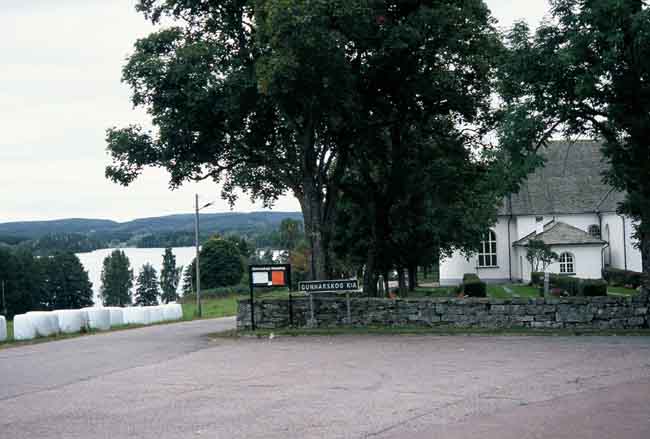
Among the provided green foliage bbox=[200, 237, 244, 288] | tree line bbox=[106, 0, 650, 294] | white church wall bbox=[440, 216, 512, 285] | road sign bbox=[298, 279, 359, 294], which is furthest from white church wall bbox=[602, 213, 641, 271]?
green foliage bbox=[200, 237, 244, 288]

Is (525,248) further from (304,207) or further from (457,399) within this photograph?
(457,399)

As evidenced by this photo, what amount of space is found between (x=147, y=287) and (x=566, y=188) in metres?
95.0

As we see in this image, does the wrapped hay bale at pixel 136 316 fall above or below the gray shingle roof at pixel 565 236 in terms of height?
below

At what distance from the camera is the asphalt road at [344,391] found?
9.05 meters

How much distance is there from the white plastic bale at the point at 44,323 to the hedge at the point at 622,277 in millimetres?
33280

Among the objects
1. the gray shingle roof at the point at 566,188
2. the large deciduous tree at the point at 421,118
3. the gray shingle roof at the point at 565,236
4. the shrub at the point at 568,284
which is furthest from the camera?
the gray shingle roof at the point at 566,188

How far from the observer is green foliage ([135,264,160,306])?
136250mm

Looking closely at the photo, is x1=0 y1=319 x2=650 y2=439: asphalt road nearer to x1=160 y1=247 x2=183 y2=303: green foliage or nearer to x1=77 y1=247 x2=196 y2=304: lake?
x1=77 y1=247 x2=196 y2=304: lake

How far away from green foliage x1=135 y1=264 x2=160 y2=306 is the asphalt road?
395 ft

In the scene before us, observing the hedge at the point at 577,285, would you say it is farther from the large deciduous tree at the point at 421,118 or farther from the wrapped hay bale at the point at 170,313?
the wrapped hay bale at the point at 170,313

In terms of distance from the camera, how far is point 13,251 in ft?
284

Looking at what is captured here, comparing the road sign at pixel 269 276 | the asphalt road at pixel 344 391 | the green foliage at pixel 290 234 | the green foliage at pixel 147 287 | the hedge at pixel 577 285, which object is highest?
the green foliage at pixel 290 234

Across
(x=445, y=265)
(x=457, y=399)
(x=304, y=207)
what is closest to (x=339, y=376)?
(x=457, y=399)

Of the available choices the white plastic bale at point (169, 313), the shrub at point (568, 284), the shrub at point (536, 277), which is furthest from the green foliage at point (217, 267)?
the white plastic bale at point (169, 313)
